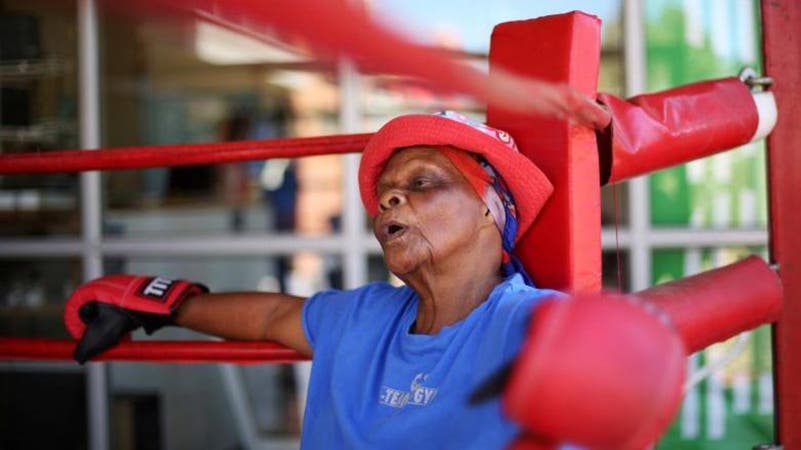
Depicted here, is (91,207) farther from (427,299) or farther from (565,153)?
(565,153)

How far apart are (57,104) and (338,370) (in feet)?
8.05

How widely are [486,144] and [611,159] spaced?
0.20 meters

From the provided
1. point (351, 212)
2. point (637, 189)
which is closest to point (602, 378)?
point (637, 189)

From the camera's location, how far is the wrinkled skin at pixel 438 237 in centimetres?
150

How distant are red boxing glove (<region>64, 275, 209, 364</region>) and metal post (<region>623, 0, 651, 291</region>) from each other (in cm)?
168

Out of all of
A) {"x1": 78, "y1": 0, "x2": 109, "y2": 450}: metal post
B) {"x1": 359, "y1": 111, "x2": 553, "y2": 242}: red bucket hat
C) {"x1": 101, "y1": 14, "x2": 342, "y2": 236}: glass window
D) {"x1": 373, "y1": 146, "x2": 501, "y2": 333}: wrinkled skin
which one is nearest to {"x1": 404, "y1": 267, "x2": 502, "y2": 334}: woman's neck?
{"x1": 373, "y1": 146, "x2": 501, "y2": 333}: wrinkled skin

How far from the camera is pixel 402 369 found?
4.75 feet

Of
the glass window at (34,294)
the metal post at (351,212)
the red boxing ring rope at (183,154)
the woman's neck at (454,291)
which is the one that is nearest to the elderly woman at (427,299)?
the woman's neck at (454,291)

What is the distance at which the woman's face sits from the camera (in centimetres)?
149

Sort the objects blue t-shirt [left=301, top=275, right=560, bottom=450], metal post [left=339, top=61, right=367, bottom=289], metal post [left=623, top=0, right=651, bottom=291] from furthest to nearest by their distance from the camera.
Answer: metal post [left=339, top=61, right=367, bottom=289] < metal post [left=623, top=0, right=651, bottom=291] < blue t-shirt [left=301, top=275, right=560, bottom=450]

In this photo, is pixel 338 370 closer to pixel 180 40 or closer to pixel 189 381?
pixel 189 381

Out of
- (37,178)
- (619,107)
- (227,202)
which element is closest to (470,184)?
(619,107)

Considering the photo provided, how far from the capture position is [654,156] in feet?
5.14

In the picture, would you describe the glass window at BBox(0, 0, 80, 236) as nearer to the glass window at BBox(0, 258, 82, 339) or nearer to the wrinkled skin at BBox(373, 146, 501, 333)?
the glass window at BBox(0, 258, 82, 339)
